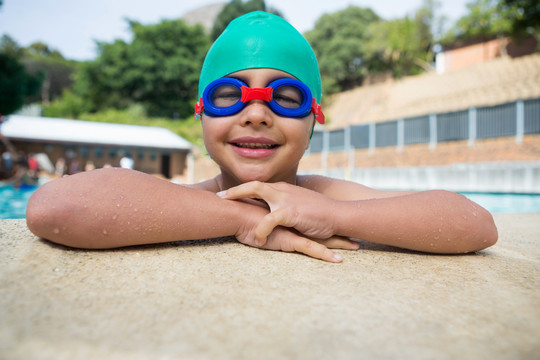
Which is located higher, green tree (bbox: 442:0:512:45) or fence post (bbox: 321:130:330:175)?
green tree (bbox: 442:0:512:45)

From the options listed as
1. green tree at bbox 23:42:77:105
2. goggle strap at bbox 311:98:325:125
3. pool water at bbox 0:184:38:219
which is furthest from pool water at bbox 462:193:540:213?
green tree at bbox 23:42:77:105

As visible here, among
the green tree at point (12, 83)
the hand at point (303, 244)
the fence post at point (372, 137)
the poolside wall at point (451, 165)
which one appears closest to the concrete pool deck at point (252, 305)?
the hand at point (303, 244)

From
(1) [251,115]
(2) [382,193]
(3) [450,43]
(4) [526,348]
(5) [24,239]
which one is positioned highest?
(3) [450,43]

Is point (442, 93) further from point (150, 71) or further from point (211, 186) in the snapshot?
point (211, 186)

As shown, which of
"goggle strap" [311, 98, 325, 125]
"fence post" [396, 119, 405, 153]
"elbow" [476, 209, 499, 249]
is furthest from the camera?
"fence post" [396, 119, 405, 153]

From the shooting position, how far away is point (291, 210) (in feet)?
5.21

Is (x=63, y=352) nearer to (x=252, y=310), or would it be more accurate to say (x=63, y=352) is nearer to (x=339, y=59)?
(x=252, y=310)

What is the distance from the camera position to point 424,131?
15938 mm

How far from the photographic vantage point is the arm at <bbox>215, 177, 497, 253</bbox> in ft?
5.31

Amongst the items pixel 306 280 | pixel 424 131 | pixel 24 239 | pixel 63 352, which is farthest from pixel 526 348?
pixel 424 131

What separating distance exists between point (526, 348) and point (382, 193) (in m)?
1.37

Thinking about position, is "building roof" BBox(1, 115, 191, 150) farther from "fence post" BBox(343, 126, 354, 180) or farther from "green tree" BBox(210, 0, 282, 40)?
"green tree" BBox(210, 0, 282, 40)

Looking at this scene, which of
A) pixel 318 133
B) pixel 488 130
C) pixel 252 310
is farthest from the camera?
pixel 318 133

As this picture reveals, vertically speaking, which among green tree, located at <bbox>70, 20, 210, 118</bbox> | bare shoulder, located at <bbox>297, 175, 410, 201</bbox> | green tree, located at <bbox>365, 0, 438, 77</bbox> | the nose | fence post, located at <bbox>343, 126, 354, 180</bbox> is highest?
green tree, located at <bbox>365, 0, 438, 77</bbox>
